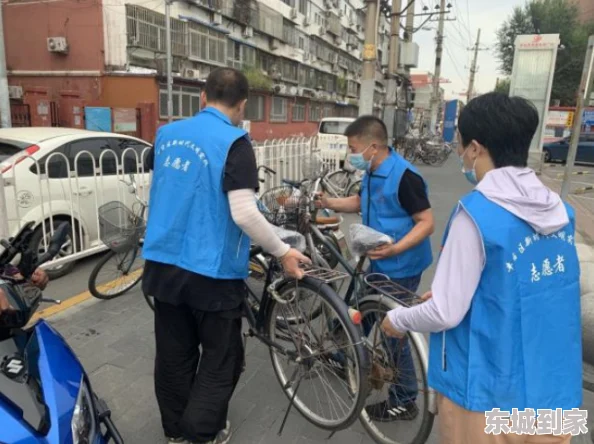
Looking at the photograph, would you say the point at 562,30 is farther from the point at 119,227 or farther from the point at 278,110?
the point at 119,227

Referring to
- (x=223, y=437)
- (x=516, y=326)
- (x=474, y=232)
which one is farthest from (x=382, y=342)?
(x=474, y=232)

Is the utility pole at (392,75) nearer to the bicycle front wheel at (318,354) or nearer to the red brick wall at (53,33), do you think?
the bicycle front wheel at (318,354)

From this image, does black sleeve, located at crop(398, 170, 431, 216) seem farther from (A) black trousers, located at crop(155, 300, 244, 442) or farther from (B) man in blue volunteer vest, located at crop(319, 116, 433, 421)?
Result: (A) black trousers, located at crop(155, 300, 244, 442)

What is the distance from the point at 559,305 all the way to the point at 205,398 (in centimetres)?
155

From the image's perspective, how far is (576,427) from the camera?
1.40 metres

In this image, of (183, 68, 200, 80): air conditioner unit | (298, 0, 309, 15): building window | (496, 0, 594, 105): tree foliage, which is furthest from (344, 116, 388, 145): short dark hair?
(496, 0, 594, 105): tree foliage

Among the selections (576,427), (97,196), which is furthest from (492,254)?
(97,196)

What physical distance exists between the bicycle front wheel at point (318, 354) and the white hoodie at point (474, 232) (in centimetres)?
82

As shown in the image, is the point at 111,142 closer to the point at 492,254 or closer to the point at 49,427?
the point at 49,427

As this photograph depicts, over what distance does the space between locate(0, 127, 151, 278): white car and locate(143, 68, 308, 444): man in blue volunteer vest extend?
7.88ft

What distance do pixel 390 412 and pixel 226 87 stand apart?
1.83 meters

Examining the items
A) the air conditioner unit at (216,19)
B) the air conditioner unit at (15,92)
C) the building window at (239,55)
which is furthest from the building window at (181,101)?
the air conditioner unit at (15,92)

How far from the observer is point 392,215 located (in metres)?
2.45

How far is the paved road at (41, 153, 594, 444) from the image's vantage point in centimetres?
242
